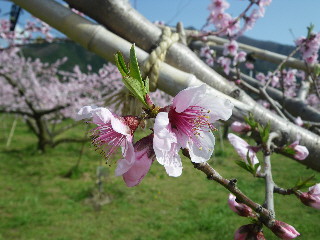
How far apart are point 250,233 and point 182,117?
0.32 meters

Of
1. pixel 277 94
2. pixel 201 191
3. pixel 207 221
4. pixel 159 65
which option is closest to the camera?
pixel 159 65

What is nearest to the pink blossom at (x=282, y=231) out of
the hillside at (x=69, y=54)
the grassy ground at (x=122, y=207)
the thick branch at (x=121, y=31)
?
the thick branch at (x=121, y=31)

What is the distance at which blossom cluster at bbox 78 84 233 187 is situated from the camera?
526mm

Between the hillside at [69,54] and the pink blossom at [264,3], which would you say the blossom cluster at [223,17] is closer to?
the pink blossom at [264,3]

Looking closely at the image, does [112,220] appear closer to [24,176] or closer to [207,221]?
[207,221]

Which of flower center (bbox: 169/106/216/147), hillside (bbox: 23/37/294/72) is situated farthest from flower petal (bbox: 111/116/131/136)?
hillside (bbox: 23/37/294/72)

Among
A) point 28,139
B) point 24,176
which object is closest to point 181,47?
point 24,176

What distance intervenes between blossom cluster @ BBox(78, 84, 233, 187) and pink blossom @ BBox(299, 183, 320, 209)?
1.28 feet

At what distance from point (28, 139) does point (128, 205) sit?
8.46 meters

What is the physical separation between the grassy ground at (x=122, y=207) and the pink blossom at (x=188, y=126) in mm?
3044

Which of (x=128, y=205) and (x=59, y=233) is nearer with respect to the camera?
(x=59, y=233)

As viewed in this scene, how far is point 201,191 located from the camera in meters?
6.29

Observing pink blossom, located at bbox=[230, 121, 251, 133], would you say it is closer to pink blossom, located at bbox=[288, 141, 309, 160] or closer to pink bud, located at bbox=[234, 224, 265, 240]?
pink blossom, located at bbox=[288, 141, 309, 160]

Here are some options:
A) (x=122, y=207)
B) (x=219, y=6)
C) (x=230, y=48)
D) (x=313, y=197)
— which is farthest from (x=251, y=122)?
(x=122, y=207)
